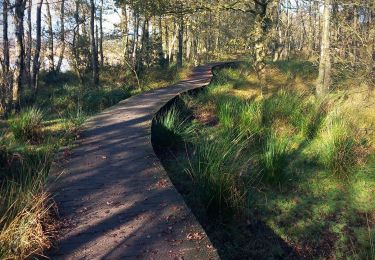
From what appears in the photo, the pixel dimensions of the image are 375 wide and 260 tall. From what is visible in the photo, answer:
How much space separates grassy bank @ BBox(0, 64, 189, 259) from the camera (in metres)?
3.15

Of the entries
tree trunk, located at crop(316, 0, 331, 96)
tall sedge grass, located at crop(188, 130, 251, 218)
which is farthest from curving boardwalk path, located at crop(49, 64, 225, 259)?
tree trunk, located at crop(316, 0, 331, 96)

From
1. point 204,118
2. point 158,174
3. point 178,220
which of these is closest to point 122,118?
point 204,118

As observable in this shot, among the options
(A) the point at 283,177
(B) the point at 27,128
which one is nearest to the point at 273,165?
(A) the point at 283,177

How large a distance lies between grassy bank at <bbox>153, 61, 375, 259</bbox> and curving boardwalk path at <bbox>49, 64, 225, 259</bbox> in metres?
0.59

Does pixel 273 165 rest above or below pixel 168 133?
below

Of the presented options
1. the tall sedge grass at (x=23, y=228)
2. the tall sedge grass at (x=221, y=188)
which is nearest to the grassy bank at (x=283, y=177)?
the tall sedge grass at (x=221, y=188)

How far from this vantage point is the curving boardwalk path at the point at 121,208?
11.1ft

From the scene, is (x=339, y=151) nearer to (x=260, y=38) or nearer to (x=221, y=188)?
(x=221, y=188)

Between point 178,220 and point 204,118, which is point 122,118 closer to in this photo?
point 204,118

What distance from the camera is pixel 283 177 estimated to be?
5879mm

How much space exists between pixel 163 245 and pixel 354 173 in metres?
3.76

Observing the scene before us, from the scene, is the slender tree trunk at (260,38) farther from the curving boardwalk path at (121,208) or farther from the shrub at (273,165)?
the shrub at (273,165)

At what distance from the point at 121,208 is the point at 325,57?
7.92 meters

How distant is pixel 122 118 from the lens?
28.3ft
